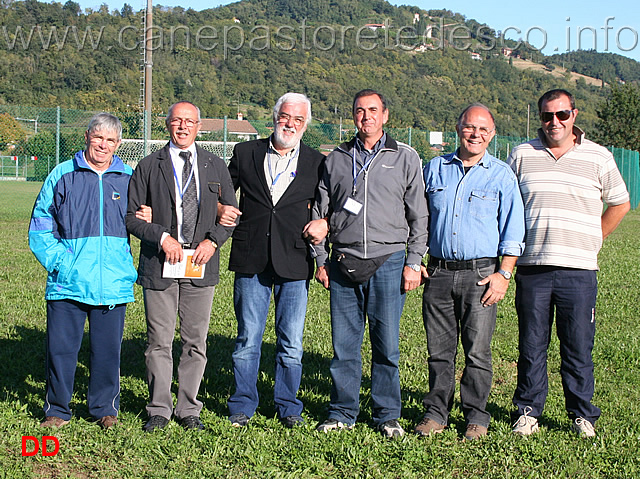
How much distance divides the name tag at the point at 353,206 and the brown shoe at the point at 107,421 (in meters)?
1.98

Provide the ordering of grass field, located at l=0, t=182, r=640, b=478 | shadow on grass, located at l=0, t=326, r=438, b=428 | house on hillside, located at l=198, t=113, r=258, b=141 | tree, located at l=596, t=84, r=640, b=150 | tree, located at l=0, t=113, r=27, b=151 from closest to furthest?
grass field, located at l=0, t=182, r=640, b=478
shadow on grass, located at l=0, t=326, r=438, b=428
house on hillside, located at l=198, t=113, r=258, b=141
tree, located at l=0, t=113, r=27, b=151
tree, located at l=596, t=84, r=640, b=150

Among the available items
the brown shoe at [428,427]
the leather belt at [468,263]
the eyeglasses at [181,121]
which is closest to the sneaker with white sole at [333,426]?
the brown shoe at [428,427]

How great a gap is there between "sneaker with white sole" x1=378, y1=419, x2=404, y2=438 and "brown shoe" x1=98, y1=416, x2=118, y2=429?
1.67 metres

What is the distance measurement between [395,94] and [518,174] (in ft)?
324

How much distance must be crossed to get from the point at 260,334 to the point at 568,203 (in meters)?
2.12

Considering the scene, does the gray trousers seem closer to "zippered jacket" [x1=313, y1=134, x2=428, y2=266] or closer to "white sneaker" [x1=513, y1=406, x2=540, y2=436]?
"zippered jacket" [x1=313, y1=134, x2=428, y2=266]

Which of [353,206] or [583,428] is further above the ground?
[353,206]

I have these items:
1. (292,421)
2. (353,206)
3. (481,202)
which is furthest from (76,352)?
(481,202)

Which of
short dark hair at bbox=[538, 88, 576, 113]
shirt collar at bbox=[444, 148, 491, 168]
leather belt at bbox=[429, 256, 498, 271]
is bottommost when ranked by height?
leather belt at bbox=[429, 256, 498, 271]

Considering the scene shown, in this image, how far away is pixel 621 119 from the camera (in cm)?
3488

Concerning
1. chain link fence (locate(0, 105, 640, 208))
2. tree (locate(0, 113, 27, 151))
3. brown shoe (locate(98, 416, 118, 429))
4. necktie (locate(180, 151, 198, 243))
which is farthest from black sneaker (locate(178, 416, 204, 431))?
tree (locate(0, 113, 27, 151))

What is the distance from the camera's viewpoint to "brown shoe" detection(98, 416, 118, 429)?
4.34m

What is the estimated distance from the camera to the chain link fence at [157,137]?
775 inches

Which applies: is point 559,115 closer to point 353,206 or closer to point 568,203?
point 568,203
